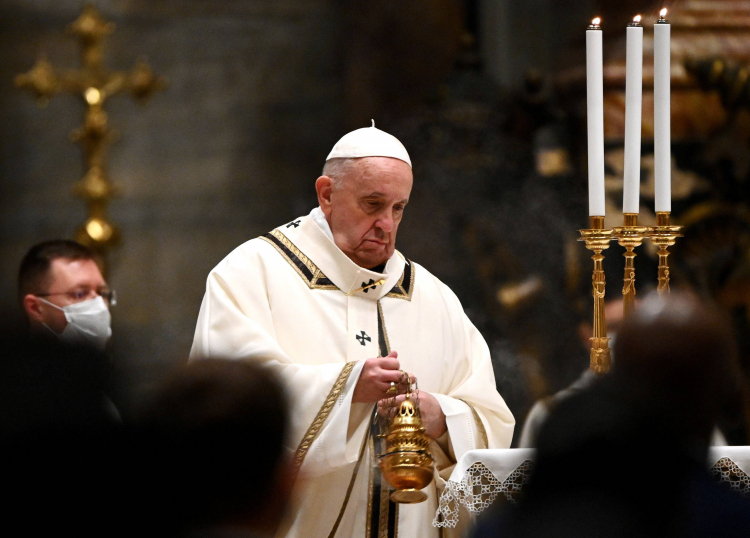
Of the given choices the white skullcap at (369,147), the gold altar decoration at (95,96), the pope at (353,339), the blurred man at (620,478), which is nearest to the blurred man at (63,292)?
the pope at (353,339)

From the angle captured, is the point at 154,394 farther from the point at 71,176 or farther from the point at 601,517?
the point at 71,176

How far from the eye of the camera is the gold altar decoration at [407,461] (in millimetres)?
3344

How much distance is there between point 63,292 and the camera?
15.6 feet

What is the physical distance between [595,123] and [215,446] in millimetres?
1949

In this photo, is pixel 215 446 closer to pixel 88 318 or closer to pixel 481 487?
pixel 481 487

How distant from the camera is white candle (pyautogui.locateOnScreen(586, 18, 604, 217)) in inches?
133

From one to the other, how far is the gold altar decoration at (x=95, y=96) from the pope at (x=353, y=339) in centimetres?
330

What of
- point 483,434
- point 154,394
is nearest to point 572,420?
point 154,394

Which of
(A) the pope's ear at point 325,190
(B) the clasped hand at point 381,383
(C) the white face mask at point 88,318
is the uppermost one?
(A) the pope's ear at point 325,190

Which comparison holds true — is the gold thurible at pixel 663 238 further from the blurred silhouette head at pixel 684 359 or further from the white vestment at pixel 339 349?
the blurred silhouette head at pixel 684 359

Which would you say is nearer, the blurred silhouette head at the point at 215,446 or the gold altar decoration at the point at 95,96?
the blurred silhouette head at the point at 215,446

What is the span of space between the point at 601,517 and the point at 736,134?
5505 millimetres

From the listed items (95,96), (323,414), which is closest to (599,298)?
(323,414)

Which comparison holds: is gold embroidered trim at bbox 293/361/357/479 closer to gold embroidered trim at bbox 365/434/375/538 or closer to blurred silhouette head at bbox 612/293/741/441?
gold embroidered trim at bbox 365/434/375/538
